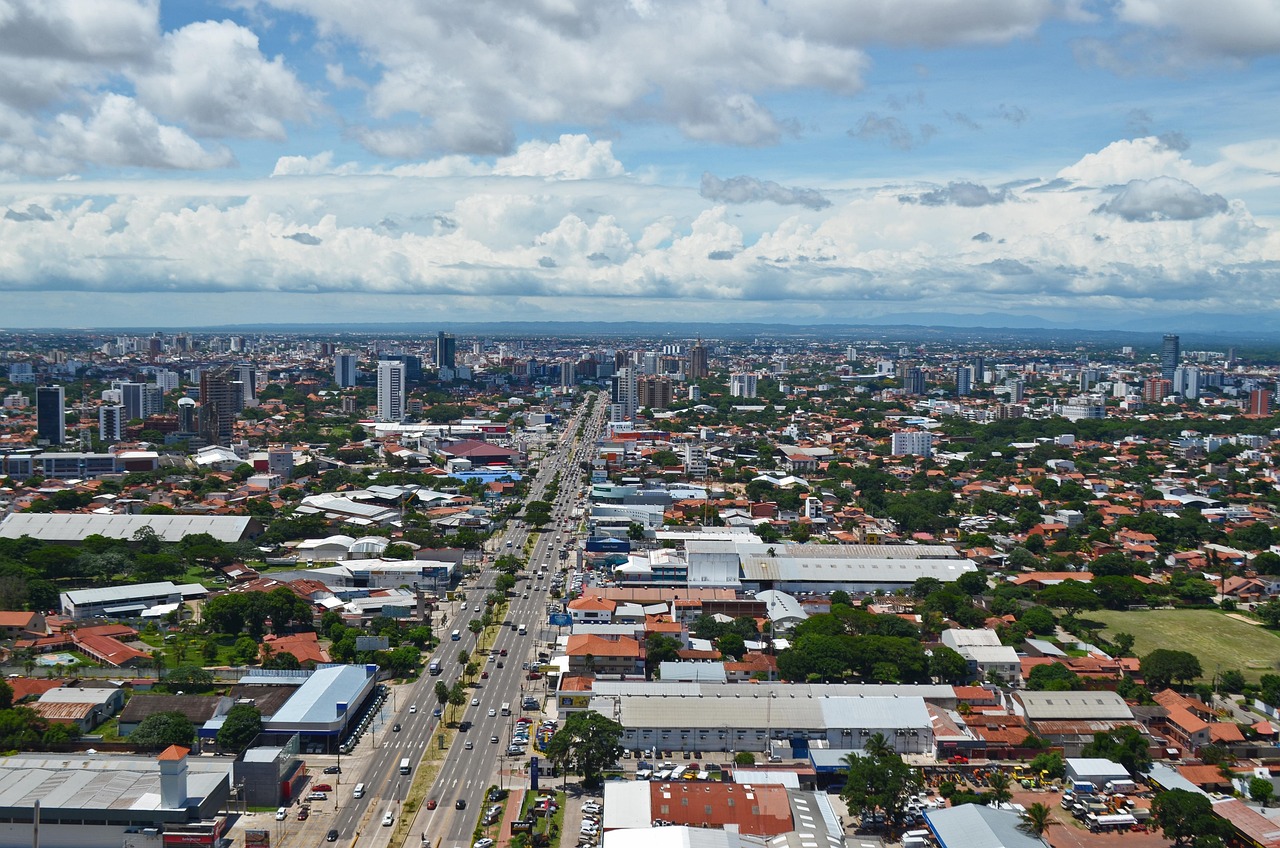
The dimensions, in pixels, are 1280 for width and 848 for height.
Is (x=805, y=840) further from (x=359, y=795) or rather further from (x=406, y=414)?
(x=406, y=414)

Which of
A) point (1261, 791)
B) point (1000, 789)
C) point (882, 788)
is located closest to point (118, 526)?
point (882, 788)

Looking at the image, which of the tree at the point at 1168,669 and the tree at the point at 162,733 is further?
the tree at the point at 1168,669

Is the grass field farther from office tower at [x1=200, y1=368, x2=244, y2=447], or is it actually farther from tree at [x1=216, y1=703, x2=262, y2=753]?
office tower at [x1=200, y1=368, x2=244, y2=447]

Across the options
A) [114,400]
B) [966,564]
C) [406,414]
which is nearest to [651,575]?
[966,564]

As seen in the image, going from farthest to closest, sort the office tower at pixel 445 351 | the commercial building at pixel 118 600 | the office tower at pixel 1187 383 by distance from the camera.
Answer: the office tower at pixel 445 351
the office tower at pixel 1187 383
the commercial building at pixel 118 600

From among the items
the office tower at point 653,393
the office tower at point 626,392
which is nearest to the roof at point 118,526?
the office tower at point 626,392

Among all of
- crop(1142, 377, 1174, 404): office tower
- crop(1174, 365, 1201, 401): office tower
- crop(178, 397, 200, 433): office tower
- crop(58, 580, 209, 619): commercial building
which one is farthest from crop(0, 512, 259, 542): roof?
crop(1174, 365, 1201, 401): office tower

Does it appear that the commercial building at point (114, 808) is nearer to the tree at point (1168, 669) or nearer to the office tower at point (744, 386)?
the tree at point (1168, 669)
